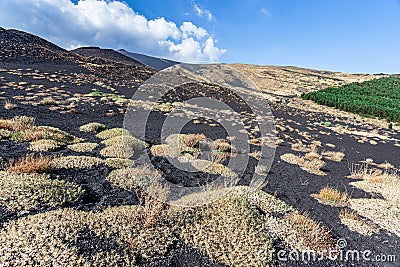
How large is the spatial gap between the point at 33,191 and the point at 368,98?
179 feet

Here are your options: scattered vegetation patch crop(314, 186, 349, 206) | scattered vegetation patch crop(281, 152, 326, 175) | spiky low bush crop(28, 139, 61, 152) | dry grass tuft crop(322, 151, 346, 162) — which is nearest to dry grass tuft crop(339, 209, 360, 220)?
scattered vegetation patch crop(314, 186, 349, 206)

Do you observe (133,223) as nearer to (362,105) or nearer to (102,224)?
(102,224)

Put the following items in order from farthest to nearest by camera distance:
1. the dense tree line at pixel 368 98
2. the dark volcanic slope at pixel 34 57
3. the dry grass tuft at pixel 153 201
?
the dense tree line at pixel 368 98 → the dark volcanic slope at pixel 34 57 → the dry grass tuft at pixel 153 201

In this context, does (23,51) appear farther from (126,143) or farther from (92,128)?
(126,143)

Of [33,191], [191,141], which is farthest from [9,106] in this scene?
[33,191]

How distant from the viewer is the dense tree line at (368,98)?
37.2 m

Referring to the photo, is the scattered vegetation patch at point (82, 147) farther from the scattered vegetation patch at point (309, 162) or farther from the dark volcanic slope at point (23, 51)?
the dark volcanic slope at point (23, 51)

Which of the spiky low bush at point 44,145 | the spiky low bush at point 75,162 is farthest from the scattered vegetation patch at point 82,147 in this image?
the spiky low bush at point 75,162

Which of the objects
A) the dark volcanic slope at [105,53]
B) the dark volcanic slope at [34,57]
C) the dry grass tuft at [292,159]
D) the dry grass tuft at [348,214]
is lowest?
the dry grass tuft at [348,214]

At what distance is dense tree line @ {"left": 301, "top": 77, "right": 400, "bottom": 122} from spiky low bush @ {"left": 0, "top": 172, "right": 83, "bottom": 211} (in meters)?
40.3

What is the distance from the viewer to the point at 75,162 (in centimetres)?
826

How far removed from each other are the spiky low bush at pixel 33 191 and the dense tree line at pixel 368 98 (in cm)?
4032

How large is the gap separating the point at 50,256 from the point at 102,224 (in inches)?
45.7

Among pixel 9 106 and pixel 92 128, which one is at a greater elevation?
pixel 9 106
